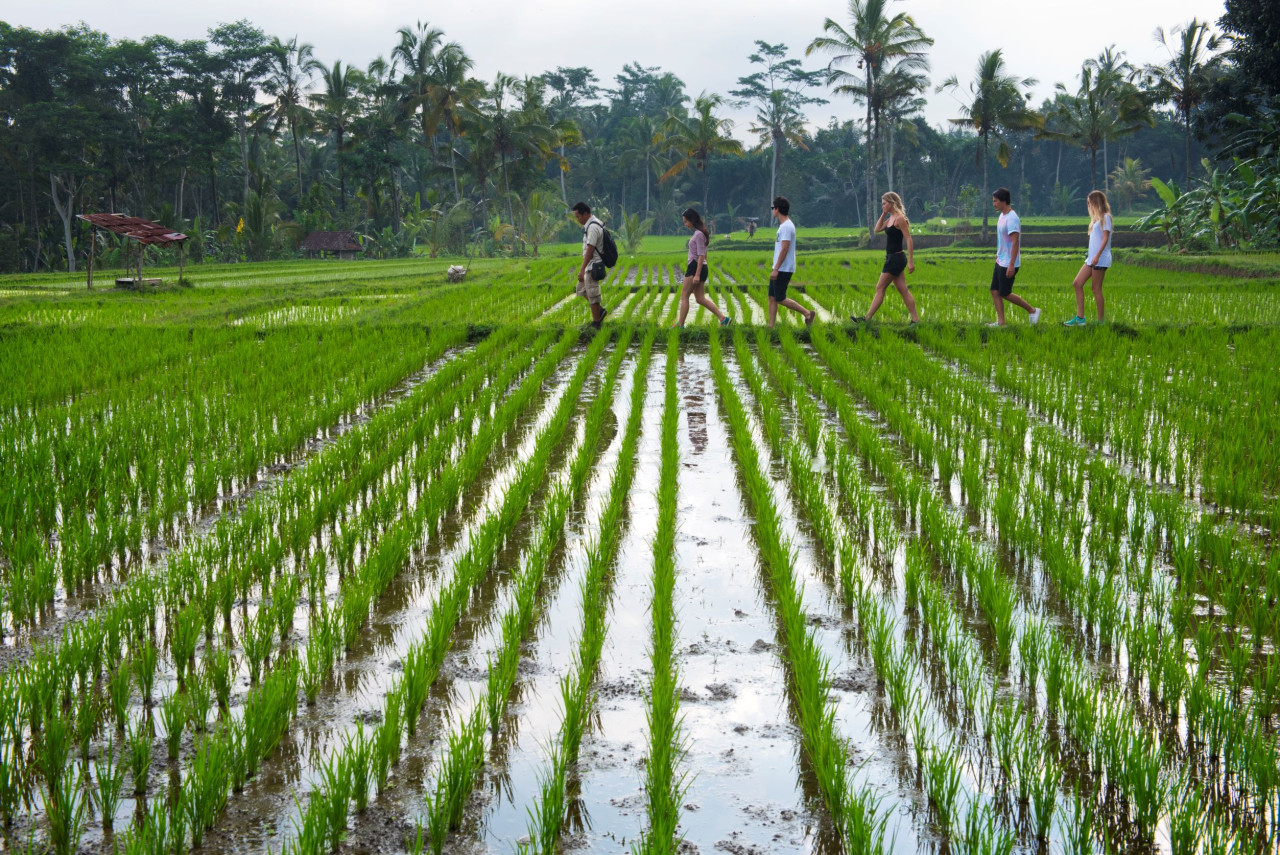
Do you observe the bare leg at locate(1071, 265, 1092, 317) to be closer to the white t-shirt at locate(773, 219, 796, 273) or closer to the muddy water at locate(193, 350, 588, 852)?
the white t-shirt at locate(773, 219, 796, 273)

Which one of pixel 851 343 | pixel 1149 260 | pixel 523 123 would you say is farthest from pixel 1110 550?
pixel 523 123

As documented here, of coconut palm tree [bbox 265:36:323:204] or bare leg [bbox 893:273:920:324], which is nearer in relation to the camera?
bare leg [bbox 893:273:920:324]

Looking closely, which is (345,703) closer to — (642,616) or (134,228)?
(642,616)

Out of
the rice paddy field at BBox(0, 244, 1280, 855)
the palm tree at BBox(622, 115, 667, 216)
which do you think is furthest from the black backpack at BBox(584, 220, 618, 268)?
the palm tree at BBox(622, 115, 667, 216)

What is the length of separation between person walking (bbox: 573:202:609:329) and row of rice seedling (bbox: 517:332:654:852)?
512cm

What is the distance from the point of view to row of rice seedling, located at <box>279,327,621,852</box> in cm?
190

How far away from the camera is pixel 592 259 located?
10.1 meters

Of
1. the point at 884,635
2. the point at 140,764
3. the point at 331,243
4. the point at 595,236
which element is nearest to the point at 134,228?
the point at 595,236

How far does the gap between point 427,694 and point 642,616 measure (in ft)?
2.79

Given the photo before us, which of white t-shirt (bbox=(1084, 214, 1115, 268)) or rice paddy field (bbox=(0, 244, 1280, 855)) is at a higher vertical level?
white t-shirt (bbox=(1084, 214, 1115, 268))

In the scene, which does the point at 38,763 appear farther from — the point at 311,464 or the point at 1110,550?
the point at 1110,550

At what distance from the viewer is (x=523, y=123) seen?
3447cm

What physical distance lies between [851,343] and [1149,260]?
44.3 ft

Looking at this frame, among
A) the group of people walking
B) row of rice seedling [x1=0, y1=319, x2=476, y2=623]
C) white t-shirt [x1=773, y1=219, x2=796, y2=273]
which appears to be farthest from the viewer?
white t-shirt [x1=773, y1=219, x2=796, y2=273]
